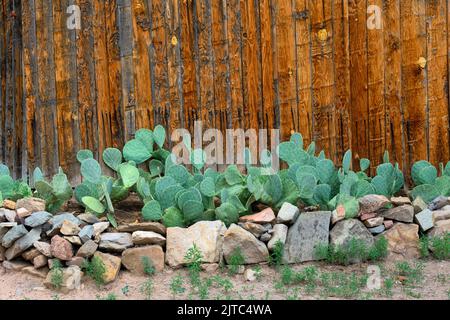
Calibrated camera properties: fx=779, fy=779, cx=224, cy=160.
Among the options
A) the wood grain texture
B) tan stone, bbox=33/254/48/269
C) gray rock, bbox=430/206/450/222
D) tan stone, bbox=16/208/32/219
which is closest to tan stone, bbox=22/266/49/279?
tan stone, bbox=33/254/48/269

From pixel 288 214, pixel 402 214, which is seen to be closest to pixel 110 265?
pixel 288 214

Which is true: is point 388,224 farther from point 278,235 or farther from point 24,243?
point 24,243

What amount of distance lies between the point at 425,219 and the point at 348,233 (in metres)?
0.65

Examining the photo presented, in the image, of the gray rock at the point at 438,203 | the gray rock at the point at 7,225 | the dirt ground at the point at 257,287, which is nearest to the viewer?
the dirt ground at the point at 257,287

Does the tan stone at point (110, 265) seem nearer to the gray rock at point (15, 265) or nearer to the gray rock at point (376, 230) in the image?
the gray rock at point (15, 265)

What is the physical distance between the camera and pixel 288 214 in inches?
219

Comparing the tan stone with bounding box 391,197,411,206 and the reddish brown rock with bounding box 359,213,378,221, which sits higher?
the tan stone with bounding box 391,197,411,206

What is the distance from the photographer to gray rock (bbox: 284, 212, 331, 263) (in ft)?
18.0

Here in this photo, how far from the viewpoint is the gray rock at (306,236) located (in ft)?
18.0

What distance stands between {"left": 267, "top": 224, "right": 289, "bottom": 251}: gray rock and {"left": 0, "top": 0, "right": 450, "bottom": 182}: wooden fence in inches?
42.2

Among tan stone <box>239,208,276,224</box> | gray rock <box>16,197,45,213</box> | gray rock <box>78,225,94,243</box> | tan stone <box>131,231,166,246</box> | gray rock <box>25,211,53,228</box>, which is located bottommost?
tan stone <box>131,231,166,246</box>

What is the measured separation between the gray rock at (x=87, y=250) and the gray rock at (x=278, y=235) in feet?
4.04

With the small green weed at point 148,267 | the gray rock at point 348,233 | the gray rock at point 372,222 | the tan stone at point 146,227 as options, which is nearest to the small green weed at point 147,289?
the small green weed at point 148,267

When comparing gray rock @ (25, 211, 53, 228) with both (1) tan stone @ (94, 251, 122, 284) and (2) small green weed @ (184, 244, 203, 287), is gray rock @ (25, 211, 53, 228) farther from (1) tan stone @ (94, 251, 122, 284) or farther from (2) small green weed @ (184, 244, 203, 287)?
(2) small green weed @ (184, 244, 203, 287)
